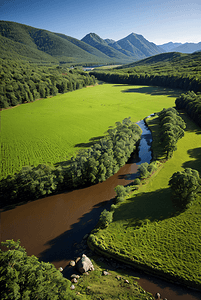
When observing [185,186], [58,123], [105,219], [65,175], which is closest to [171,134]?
[185,186]

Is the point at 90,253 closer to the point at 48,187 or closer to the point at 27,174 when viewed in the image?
the point at 48,187

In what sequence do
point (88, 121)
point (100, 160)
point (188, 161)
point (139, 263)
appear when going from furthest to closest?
point (88, 121) → point (188, 161) → point (100, 160) → point (139, 263)

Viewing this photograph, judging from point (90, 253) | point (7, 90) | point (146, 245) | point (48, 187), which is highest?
point (7, 90)

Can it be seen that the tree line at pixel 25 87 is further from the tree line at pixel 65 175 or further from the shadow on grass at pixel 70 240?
the shadow on grass at pixel 70 240

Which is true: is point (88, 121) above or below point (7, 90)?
below

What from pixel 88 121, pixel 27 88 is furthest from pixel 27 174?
pixel 27 88

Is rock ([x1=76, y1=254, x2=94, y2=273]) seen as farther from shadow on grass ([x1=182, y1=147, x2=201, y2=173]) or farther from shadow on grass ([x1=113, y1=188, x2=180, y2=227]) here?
shadow on grass ([x1=182, y1=147, x2=201, y2=173])

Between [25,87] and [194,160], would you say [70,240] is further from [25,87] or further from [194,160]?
[25,87]
